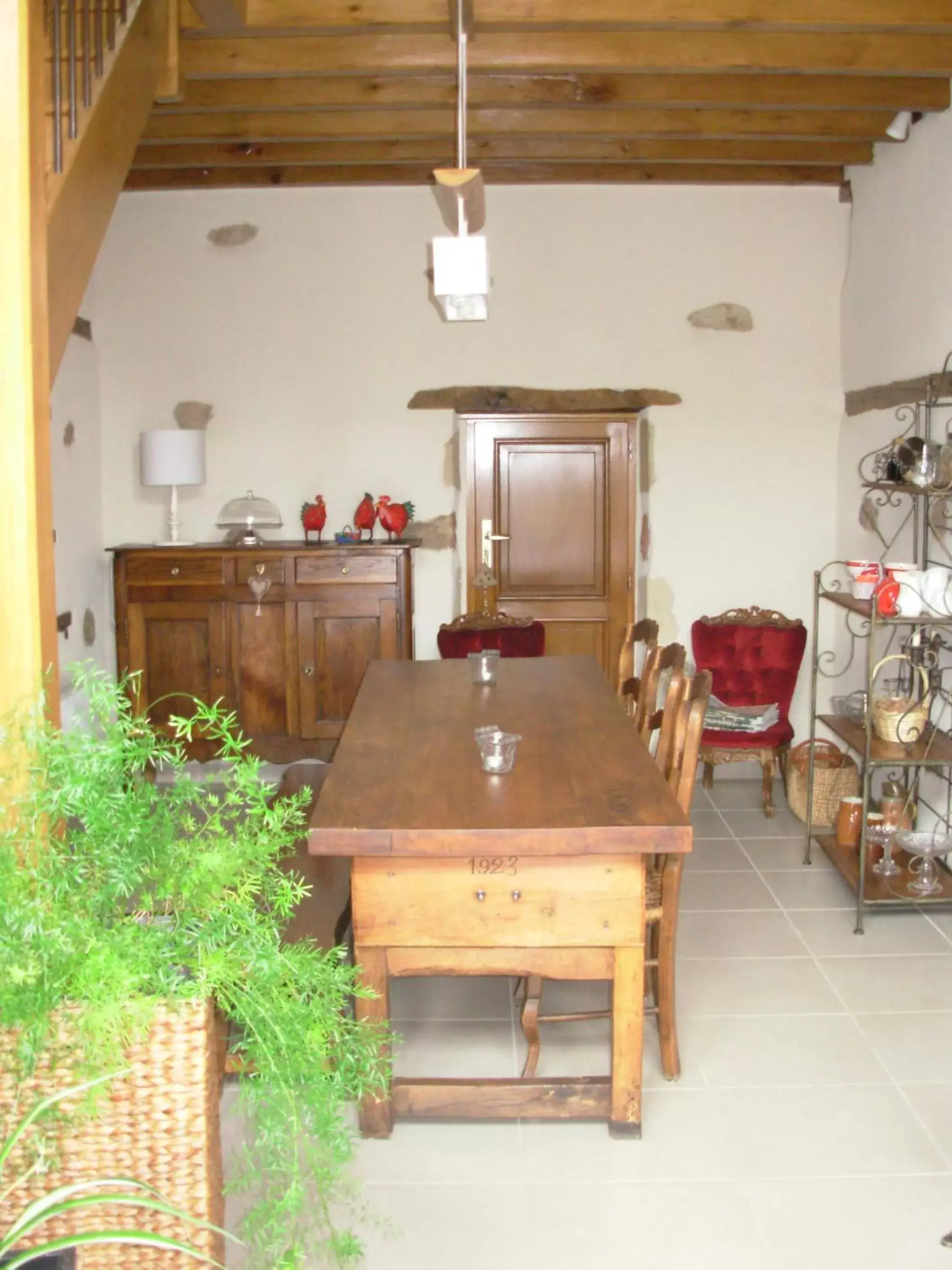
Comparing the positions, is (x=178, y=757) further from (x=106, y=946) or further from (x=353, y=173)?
(x=353, y=173)

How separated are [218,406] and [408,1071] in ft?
13.5

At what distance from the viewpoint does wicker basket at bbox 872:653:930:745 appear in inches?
181

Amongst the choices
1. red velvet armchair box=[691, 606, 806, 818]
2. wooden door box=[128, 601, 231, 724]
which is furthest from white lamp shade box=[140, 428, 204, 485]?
red velvet armchair box=[691, 606, 806, 818]

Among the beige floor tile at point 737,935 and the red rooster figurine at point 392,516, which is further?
the red rooster figurine at point 392,516

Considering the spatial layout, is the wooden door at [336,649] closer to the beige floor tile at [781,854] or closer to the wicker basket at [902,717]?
the beige floor tile at [781,854]

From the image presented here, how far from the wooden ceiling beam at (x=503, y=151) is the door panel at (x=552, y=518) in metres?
1.44

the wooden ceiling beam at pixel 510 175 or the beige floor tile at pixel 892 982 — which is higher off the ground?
the wooden ceiling beam at pixel 510 175

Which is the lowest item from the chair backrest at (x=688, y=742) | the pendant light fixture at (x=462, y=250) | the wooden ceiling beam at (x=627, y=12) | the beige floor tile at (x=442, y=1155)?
the beige floor tile at (x=442, y=1155)

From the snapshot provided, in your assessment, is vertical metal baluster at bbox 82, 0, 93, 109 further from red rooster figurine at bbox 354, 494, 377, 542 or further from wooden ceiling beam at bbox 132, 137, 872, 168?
red rooster figurine at bbox 354, 494, 377, 542

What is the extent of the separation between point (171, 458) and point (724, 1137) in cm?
430

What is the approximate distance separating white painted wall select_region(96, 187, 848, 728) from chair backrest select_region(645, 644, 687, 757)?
247 cm

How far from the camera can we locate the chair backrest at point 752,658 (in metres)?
6.23

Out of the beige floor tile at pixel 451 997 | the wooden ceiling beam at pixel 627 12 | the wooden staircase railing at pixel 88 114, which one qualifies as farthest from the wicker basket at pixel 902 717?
the wooden staircase railing at pixel 88 114

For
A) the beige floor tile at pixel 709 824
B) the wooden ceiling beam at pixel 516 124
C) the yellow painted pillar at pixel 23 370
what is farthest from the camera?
the beige floor tile at pixel 709 824
